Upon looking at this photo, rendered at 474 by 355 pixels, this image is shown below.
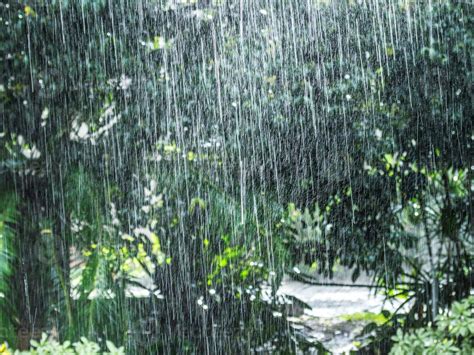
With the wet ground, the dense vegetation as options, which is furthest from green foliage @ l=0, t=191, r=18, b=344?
the wet ground

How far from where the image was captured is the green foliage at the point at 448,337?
455 centimetres

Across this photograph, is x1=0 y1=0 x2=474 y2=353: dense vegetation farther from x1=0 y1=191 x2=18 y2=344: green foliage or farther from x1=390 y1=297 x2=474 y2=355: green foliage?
x1=390 y1=297 x2=474 y2=355: green foliage

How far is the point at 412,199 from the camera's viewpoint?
5617 mm

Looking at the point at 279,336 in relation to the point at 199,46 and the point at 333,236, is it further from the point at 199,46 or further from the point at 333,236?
the point at 199,46

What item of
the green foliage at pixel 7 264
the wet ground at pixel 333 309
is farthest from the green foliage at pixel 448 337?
the green foliage at pixel 7 264

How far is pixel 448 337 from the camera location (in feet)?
15.7

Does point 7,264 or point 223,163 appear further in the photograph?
point 223,163

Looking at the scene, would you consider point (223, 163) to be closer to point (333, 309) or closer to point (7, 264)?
point (333, 309)

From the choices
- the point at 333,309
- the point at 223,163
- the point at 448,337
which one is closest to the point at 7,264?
the point at 223,163

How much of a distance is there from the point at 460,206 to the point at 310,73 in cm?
154

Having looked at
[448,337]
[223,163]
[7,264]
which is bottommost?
[448,337]

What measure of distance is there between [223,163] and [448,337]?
1975mm

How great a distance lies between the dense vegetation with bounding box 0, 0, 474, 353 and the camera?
17.2 feet

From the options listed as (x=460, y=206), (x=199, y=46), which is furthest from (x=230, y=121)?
(x=460, y=206)
